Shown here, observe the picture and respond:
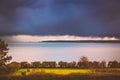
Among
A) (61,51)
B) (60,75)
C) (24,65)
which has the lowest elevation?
(60,75)

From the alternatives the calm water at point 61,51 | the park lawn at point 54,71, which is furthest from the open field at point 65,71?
the calm water at point 61,51

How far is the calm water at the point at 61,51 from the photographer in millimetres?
3148

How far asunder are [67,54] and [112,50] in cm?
47

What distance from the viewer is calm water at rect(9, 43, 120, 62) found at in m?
3.15

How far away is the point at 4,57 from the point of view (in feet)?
10.4

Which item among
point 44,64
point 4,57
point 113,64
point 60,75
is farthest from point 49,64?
point 113,64

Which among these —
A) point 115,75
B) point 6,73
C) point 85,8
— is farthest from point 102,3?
point 6,73

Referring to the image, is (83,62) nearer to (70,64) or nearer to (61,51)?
(70,64)

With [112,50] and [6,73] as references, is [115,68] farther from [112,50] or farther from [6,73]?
[6,73]

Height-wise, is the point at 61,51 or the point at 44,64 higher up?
the point at 61,51

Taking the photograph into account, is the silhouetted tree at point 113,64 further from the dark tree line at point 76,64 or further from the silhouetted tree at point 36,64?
the silhouetted tree at point 36,64

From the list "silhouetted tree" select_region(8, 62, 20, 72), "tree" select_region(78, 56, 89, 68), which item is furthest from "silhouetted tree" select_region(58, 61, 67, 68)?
"silhouetted tree" select_region(8, 62, 20, 72)

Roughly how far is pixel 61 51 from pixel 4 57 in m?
0.60

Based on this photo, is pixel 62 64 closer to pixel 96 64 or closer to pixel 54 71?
pixel 54 71
